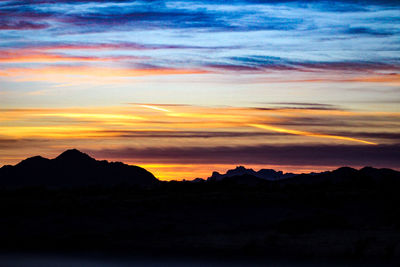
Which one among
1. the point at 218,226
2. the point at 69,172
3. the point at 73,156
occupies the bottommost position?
the point at 218,226

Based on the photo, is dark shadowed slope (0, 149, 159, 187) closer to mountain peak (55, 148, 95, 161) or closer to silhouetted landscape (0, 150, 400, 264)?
mountain peak (55, 148, 95, 161)

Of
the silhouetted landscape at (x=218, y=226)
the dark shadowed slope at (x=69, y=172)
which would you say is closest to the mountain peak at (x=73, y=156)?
the dark shadowed slope at (x=69, y=172)

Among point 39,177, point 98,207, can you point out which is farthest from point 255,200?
point 39,177

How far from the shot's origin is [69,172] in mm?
125938

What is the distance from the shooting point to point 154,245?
26656 mm

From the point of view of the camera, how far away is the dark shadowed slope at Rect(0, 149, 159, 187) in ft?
398

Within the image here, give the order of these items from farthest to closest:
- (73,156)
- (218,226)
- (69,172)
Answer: (73,156) → (69,172) → (218,226)

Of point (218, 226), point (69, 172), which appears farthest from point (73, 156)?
point (218, 226)

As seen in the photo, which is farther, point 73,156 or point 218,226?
point 73,156

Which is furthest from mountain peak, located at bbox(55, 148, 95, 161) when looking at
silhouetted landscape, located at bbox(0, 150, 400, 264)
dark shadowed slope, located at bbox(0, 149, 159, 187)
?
silhouetted landscape, located at bbox(0, 150, 400, 264)

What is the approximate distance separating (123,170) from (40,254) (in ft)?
358

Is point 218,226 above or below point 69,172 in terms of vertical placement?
below

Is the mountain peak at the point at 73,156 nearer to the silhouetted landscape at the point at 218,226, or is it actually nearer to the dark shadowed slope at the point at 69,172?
the dark shadowed slope at the point at 69,172

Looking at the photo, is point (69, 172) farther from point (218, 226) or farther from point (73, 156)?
point (218, 226)
